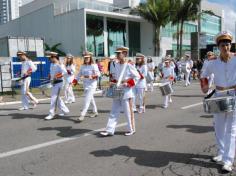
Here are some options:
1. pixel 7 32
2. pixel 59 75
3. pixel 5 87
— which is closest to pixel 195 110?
pixel 59 75

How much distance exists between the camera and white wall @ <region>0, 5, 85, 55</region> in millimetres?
40844

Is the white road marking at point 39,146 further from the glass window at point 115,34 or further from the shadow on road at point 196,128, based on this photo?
the glass window at point 115,34

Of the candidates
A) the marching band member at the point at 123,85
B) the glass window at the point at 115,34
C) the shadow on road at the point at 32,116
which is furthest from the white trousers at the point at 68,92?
the glass window at the point at 115,34

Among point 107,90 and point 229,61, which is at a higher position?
point 229,61

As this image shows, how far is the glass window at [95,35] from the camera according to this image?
4238 centimetres

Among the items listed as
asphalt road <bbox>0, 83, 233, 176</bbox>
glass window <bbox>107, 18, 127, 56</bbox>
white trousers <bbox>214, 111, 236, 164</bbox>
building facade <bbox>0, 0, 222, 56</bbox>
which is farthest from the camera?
glass window <bbox>107, 18, 127, 56</bbox>

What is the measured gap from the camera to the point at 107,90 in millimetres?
8414

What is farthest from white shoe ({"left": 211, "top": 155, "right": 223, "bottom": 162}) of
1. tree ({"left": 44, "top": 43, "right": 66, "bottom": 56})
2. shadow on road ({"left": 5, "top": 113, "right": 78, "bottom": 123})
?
tree ({"left": 44, "top": 43, "right": 66, "bottom": 56})

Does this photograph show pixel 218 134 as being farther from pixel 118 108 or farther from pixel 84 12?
pixel 84 12

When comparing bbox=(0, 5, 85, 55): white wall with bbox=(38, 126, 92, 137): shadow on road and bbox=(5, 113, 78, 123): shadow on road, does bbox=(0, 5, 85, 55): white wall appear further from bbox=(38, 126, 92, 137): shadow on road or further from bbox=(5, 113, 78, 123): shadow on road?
bbox=(38, 126, 92, 137): shadow on road

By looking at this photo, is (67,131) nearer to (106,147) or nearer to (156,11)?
(106,147)

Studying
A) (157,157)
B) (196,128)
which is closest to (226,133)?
(157,157)

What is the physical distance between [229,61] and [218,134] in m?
1.12

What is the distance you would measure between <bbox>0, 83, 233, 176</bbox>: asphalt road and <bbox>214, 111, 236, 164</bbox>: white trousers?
0.30 m
